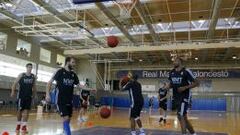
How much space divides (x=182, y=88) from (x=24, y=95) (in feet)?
13.1

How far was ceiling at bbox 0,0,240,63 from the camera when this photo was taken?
51.6 ft

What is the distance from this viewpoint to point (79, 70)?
33844 mm

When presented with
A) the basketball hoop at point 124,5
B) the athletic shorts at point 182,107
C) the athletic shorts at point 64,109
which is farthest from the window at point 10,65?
the athletic shorts at point 182,107

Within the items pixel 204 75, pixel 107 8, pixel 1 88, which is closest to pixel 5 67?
pixel 1 88

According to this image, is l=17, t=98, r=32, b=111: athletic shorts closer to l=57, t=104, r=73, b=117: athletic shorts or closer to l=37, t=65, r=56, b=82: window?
l=57, t=104, r=73, b=117: athletic shorts

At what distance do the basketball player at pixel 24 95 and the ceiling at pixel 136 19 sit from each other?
7665 mm

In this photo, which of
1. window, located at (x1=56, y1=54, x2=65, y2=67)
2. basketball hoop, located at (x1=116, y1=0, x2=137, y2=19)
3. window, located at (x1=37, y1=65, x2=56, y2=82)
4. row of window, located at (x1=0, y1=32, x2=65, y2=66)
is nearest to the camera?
basketball hoop, located at (x1=116, y1=0, x2=137, y2=19)

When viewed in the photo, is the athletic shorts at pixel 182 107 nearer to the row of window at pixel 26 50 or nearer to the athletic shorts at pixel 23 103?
the athletic shorts at pixel 23 103

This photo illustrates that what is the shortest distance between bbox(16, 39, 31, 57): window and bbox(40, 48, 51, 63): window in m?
2.17

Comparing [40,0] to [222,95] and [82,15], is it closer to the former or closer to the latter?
[82,15]

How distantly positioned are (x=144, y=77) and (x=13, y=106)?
1735cm

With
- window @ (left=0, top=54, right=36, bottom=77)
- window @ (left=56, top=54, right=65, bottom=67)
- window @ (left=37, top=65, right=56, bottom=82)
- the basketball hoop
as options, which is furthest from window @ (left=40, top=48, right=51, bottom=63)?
the basketball hoop

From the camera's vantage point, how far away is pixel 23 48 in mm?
23172

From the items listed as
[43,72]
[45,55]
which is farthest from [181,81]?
[45,55]
